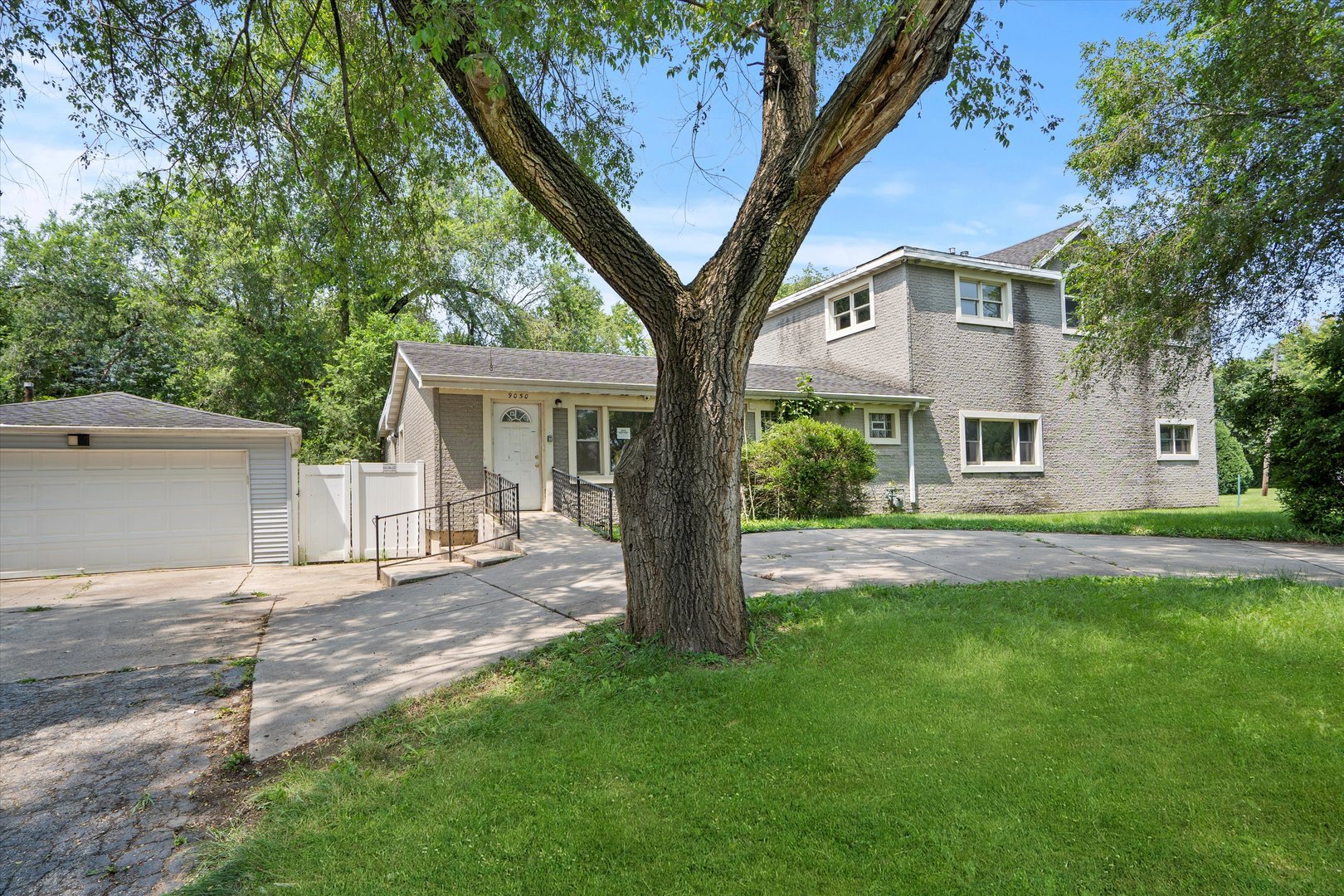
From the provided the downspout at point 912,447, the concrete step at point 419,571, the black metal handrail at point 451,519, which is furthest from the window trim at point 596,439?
the downspout at point 912,447

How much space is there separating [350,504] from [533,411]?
11.9ft

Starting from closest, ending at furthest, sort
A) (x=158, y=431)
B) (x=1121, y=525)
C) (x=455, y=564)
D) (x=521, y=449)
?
(x=455, y=564)
(x=158, y=431)
(x=1121, y=525)
(x=521, y=449)

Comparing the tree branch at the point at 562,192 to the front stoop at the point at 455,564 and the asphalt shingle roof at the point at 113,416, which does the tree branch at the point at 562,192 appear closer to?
the front stoop at the point at 455,564

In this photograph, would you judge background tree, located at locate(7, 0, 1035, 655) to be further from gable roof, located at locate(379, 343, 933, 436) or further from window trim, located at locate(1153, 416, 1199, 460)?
window trim, located at locate(1153, 416, 1199, 460)

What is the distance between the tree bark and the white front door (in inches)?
336

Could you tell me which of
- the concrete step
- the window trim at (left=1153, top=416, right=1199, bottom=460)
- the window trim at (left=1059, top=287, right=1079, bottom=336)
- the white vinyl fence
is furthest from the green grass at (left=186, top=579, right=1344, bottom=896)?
the window trim at (left=1153, top=416, right=1199, bottom=460)

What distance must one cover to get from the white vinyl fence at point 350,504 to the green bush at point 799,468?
6451 millimetres

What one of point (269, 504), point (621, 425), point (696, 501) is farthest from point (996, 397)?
point (269, 504)

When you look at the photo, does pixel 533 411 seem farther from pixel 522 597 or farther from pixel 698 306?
pixel 698 306

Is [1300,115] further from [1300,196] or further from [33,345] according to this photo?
[33,345]

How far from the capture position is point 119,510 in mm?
11344

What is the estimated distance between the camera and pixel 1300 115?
8953 mm

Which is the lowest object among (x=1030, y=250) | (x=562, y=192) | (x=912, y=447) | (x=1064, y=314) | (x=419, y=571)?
(x=419, y=571)

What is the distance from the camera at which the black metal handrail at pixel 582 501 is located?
11.9m
